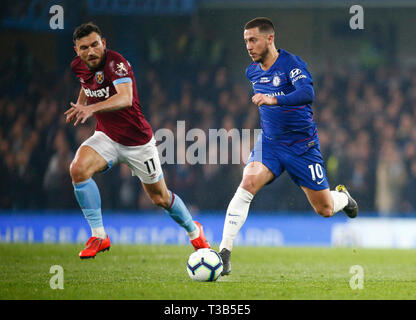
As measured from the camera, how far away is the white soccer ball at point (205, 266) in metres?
6.35

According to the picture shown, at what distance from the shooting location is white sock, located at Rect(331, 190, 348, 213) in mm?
7667

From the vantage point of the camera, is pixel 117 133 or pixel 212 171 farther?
pixel 212 171

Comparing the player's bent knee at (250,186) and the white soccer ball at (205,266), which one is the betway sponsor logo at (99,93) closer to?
the player's bent knee at (250,186)

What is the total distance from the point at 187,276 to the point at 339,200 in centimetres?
197

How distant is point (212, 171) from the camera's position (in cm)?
1353

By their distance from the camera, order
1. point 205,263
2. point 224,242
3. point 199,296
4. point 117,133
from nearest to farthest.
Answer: point 199,296, point 205,263, point 224,242, point 117,133

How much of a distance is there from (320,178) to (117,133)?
2.12 metres

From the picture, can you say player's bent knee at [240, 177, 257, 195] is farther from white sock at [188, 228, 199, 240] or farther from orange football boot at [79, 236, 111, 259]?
orange football boot at [79, 236, 111, 259]

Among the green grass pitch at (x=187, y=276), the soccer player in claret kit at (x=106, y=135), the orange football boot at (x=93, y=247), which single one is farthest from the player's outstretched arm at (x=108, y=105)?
the green grass pitch at (x=187, y=276)

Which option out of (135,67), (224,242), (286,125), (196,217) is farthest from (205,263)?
(135,67)

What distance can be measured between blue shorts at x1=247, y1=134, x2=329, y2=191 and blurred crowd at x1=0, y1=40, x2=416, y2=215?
6002mm

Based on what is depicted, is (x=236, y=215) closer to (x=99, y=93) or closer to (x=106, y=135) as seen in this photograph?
(x=106, y=135)

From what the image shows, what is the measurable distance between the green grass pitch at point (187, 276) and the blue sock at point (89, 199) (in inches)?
21.7
